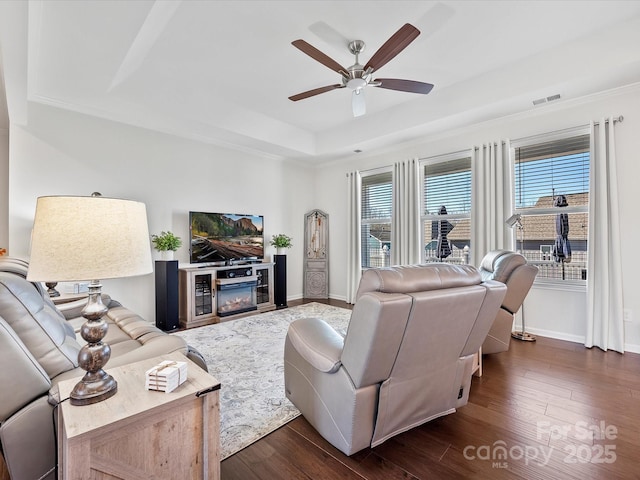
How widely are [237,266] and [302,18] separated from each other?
11.1 feet

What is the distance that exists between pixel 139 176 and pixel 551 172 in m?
5.43

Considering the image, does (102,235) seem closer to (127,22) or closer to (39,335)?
(39,335)

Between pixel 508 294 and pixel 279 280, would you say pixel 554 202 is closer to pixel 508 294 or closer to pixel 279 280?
pixel 508 294

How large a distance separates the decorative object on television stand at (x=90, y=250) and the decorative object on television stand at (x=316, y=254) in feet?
→ 16.7

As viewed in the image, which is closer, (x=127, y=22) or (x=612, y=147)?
(x=127, y=22)

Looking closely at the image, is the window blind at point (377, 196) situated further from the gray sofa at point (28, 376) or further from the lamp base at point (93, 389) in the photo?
the lamp base at point (93, 389)

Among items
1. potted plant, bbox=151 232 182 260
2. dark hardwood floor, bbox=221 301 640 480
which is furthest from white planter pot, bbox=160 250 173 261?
dark hardwood floor, bbox=221 301 640 480

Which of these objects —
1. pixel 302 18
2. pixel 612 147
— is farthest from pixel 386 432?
pixel 612 147

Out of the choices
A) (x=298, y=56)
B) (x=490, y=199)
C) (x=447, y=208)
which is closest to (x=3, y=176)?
(x=298, y=56)

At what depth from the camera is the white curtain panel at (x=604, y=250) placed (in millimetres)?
3279

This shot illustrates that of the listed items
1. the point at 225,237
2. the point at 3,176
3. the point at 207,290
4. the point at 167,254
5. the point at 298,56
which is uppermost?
the point at 298,56

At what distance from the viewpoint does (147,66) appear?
336 centimetres

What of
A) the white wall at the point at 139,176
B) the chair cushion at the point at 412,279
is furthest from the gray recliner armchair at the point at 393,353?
the white wall at the point at 139,176

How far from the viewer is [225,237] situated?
193 inches
